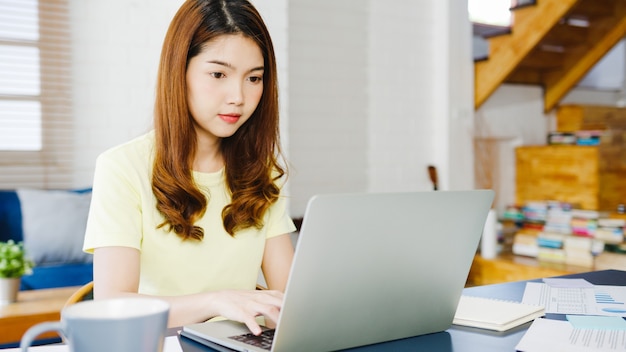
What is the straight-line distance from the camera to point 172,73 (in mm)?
1298

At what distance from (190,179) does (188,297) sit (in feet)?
1.16

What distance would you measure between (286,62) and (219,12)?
6.81 feet

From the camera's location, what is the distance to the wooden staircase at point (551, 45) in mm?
4000

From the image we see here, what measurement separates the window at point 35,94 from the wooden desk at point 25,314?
976 millimetres

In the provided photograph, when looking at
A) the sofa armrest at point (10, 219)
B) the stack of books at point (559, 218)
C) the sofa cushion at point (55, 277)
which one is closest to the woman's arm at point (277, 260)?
the sofa cushion at point (55, 277)

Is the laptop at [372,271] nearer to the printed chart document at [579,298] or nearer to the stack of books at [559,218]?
the printed chart document at [579,298]

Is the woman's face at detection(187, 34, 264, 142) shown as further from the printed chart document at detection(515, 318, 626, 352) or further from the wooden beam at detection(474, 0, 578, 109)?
the wooden beam at detection(474, 0, 578, 109)

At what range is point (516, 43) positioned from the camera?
410cm

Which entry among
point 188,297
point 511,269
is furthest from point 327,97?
point 188,297

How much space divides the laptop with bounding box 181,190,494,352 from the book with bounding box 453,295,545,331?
0.06 meters

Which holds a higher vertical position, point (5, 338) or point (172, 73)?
point (172, 73)

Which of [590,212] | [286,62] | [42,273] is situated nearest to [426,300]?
[42,273]

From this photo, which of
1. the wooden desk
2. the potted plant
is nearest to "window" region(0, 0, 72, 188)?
the potted plant

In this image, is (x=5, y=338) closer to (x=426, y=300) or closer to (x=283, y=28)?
(x=426, y=300)
